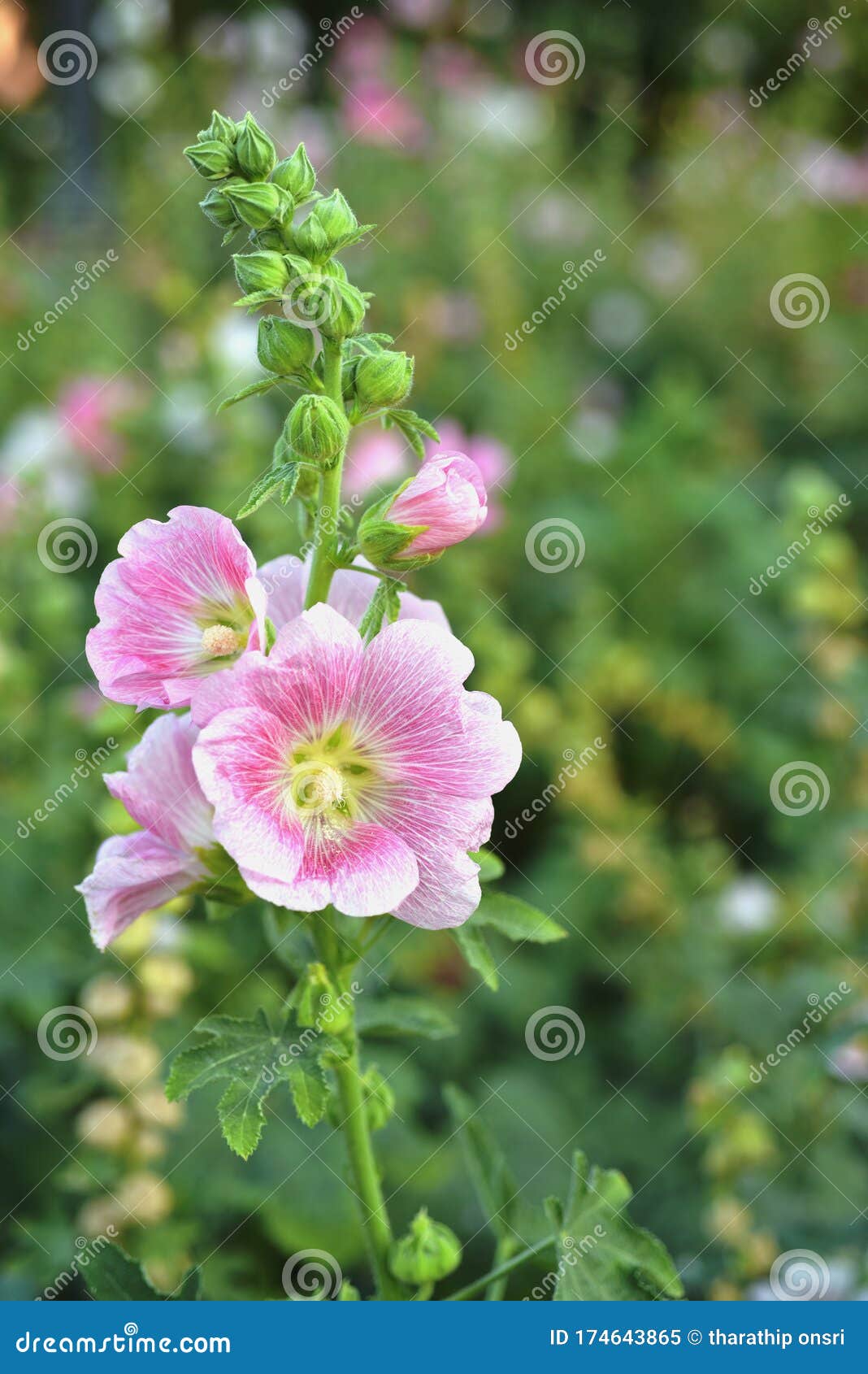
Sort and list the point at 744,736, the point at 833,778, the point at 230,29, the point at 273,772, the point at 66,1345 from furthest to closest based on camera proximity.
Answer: the point at 230,29, the point at 744,736, the point at 833,778, the point at 66,1345, the point at 273,772

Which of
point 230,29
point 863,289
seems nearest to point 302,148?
point 863,289

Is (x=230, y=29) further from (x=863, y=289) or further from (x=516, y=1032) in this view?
(x=516, y=1032)

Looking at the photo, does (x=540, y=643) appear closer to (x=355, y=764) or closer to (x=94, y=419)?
(x=94, y=419)

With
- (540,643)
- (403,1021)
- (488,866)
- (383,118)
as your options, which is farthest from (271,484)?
(383,118)

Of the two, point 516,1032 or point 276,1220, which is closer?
point 276,1220

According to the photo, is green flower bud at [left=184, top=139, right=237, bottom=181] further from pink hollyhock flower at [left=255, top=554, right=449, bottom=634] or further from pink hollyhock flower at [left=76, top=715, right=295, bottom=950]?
pink hollyhock flower at [left=76, top=715, right=295, bottom=950]

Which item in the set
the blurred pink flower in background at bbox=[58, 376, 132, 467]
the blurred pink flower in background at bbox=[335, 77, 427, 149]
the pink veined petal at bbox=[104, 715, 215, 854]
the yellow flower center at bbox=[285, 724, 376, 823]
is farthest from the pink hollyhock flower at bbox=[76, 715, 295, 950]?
the blurred pink flower in background at bbox=[335, 77, 427, 149]
